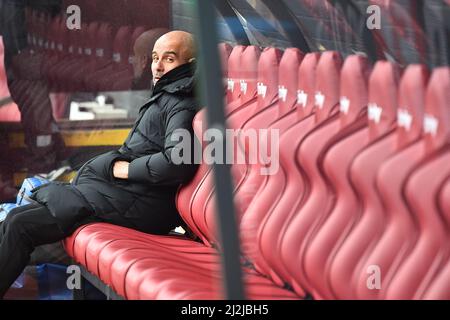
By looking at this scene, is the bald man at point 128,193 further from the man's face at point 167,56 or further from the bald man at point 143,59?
the bald man at point 143,59

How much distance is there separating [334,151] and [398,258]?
0.41 m

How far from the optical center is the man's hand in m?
4.06

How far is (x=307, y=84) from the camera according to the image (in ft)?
10.8

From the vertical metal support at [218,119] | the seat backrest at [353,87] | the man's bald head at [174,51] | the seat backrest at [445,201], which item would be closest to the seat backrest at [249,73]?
the man's bald head at [174,51]

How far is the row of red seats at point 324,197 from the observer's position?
270cm

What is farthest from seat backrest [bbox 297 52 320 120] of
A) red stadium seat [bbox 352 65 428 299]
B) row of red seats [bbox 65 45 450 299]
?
red stadium seat [bbox 352 65 428 299]

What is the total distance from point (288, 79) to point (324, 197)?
1.58ft

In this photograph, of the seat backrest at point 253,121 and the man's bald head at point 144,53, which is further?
the man's bald head at point 144,53

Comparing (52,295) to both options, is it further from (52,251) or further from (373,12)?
(373,12)

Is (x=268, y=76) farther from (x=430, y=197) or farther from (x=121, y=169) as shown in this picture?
(x=430, y=197)

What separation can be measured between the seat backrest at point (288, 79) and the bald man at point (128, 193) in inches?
22.1

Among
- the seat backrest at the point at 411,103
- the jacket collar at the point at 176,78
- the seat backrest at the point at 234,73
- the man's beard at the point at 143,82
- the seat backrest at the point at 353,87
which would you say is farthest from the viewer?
the man's beard at the point at 143,82

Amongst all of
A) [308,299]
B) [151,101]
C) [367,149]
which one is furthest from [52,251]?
[367,149]
